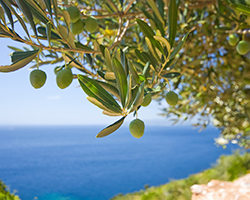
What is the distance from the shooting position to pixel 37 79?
502 mm

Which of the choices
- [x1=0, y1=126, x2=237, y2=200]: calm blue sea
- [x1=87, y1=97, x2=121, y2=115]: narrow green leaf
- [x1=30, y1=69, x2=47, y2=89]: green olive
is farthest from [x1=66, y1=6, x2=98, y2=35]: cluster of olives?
[x1=0, y1=126, x2=237, y2=200]: calm blue sea

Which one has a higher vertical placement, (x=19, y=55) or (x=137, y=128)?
(x=19, y=55)

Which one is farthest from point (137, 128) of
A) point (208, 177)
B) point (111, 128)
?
point (208, 177)

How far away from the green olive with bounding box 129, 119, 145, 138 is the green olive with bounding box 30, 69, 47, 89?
222mm

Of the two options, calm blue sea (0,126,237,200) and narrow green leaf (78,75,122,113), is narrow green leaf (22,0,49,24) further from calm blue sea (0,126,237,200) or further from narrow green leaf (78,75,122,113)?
calm blue sea (0,126,237,200)

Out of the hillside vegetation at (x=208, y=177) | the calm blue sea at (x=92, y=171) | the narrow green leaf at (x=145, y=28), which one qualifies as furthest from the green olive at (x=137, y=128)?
the calm blue sea at (x=92, y=171)

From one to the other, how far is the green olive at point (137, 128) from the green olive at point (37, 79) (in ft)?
0.73

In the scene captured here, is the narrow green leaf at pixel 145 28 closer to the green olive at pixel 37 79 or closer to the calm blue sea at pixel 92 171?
the green olive at pixel 37 79

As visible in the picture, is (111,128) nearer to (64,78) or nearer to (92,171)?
(64,78)

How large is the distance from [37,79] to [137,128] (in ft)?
0.81

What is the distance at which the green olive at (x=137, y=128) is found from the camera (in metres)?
0.47

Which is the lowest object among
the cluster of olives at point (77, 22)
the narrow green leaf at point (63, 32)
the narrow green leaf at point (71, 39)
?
the narrow green leaf at point (71, 39)

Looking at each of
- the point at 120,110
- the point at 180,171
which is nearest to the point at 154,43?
the point at 120,110

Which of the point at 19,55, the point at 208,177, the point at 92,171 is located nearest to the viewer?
the point at 19,55
